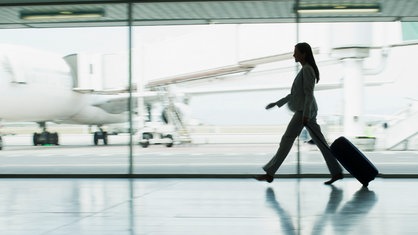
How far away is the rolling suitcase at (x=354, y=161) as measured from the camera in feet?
17.4

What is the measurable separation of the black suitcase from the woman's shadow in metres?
0.38

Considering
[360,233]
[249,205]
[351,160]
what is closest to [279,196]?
[249,205]

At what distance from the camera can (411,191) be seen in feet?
16.2

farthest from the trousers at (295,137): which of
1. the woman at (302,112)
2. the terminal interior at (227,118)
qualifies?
the terminal interior at (227,118)

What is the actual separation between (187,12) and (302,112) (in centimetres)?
209

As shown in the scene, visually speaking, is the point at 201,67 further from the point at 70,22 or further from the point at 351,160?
Result: the point at 351,160

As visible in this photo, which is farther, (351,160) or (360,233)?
(351,160)

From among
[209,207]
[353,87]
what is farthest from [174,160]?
[209,207]

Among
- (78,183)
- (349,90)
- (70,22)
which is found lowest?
(78,183)

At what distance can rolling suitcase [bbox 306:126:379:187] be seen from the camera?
531 centimetres

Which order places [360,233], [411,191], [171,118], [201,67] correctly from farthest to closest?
[171,118]
[201,67]
[411,191]
[360,233]

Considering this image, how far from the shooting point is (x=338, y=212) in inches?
144

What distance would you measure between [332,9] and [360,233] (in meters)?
4.25

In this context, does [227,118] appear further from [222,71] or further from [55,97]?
[55,97]
